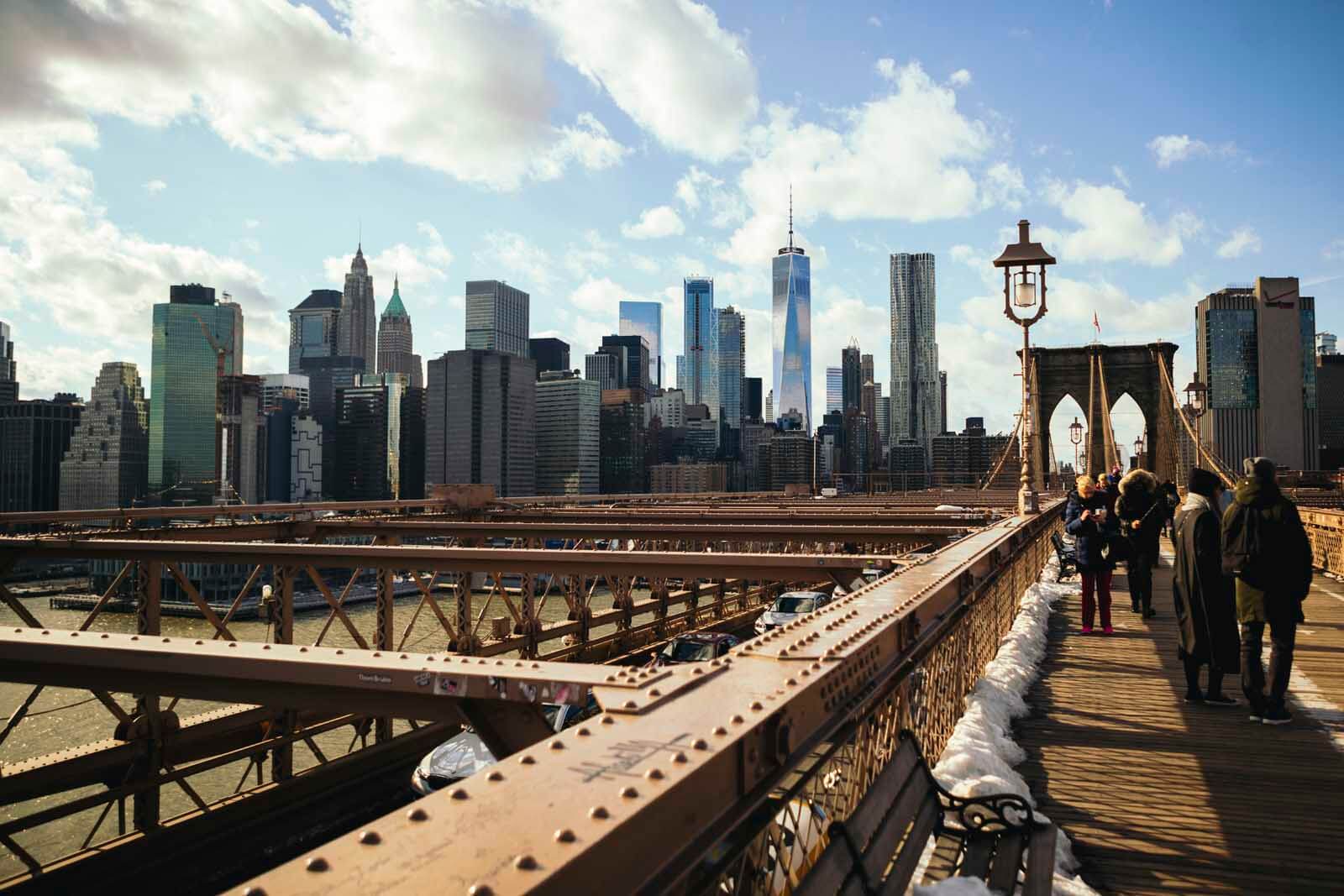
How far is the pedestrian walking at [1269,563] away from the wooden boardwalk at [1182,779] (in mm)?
695

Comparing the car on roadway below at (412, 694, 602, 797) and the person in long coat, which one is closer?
the person in long coat

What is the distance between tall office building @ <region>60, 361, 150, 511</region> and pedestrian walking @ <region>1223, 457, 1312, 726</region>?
171 m

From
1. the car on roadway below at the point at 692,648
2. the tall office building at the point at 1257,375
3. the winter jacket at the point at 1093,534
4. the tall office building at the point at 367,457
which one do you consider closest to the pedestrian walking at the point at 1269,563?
the winter jacket at the point at 1093,534

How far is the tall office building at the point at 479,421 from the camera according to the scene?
609 feet

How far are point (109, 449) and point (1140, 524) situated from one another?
7429 inches

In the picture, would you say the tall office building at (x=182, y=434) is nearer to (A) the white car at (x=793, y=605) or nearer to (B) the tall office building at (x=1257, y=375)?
(A) the white car at (x=793, y=605)

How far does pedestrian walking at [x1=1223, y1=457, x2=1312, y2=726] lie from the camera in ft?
20.7

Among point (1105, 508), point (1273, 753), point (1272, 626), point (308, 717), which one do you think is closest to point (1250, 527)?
point (1272, 626)

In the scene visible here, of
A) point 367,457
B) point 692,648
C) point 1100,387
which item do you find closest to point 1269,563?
point 692,648

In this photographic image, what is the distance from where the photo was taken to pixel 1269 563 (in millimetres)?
6324

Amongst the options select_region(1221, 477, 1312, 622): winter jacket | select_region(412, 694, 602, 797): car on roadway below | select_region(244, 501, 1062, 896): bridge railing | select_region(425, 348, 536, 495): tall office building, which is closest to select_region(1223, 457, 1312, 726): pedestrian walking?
select_region(1221, 477, 1312, 622): winter jacket

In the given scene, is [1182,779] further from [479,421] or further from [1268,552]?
[479,421]

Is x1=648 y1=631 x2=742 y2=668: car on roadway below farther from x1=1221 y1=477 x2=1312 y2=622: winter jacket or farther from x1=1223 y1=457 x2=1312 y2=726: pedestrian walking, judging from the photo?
x1=1221 y1=477 x2=1312 y2=622: winter jacket

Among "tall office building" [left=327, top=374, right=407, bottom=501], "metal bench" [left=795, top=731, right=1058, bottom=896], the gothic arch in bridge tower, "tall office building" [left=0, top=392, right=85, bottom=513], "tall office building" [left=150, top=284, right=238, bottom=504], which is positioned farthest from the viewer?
"tall office building" [left=327, top=374, right=407, bottom=501]
